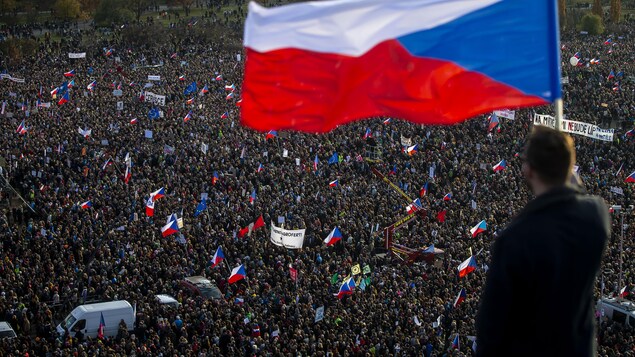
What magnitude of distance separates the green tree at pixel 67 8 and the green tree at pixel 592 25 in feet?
119

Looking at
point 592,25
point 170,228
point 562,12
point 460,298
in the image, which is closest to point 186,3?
point 562,12

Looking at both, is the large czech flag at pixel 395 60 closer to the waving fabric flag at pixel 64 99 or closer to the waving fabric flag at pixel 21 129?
the waving fabric flag at pixel 21 129

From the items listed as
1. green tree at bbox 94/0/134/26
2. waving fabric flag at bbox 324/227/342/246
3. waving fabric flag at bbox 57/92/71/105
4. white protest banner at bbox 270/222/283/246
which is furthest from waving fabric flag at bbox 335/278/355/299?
green tree at bbox 94/0/134/26

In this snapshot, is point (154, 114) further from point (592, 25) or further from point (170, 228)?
point (592, 25)

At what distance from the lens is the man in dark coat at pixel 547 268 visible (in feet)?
11.6

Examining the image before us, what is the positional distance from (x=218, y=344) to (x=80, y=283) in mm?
5653

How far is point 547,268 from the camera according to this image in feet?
11.7

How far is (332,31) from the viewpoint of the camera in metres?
5.50

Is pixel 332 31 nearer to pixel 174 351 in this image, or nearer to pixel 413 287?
pixel 174 351

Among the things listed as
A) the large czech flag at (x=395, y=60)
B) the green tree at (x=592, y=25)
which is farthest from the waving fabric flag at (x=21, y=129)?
the green tree at (x=592, y=25)

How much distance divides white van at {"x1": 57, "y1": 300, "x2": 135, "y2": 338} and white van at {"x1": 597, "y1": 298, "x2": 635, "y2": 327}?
→ 10.2 meters

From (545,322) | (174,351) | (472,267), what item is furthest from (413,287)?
(545,322)

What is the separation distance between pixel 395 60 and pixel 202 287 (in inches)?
697

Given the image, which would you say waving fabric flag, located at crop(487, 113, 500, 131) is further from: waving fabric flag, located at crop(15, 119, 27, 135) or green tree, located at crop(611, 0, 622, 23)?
green tree, located at crop(611, 0, 622, 23)
